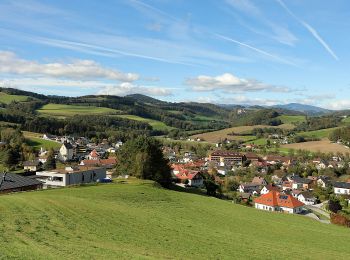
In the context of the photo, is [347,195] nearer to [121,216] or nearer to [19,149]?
[121,216]

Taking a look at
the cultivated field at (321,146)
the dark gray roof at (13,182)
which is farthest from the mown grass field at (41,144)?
the cultivated field at (321,146)

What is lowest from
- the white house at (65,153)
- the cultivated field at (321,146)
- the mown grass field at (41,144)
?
the white house at (65,153)

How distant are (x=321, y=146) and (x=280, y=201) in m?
91.2

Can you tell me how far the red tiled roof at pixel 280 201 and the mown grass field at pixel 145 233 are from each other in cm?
3117

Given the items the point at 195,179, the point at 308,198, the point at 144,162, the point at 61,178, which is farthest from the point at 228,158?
the point at 61,178

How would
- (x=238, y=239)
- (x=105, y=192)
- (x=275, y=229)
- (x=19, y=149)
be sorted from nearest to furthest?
1. (x=238, y=239)
2. (x=275, y=229)
3. (x=105, y=192)
4. (x=19, y=149)

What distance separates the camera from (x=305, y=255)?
987 inches

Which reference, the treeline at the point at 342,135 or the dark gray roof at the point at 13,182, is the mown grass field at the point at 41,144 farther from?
the treeline at the point at 342,135

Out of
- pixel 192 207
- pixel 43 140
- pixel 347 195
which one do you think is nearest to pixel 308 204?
pixel 347 195

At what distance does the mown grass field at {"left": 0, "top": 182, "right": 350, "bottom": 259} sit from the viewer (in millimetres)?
19009

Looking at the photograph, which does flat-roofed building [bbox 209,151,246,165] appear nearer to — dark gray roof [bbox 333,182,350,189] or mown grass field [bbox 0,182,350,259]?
dark gray roof [bbox 333,182,350,189]

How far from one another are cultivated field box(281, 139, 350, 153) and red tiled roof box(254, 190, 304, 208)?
79904 millimetres

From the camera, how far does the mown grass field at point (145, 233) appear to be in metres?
19.0

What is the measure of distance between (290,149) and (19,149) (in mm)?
101897
